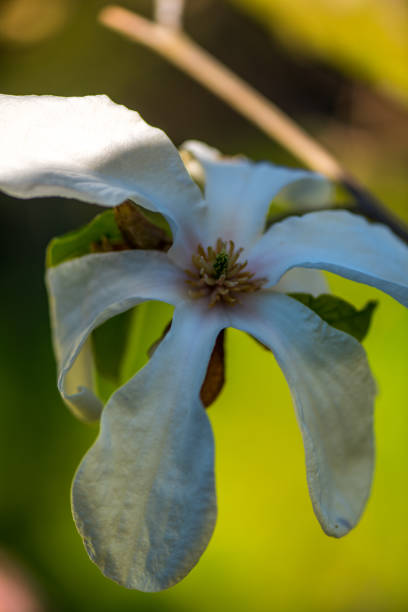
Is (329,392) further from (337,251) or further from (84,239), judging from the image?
(84,239)

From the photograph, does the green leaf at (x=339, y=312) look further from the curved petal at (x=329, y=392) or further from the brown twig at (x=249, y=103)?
the brown twig at (x=249, y=103)

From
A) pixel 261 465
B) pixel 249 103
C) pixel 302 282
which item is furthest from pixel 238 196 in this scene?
pixel 261 465

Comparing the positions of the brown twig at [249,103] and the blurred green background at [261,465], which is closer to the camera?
the brown twig at [249,103]

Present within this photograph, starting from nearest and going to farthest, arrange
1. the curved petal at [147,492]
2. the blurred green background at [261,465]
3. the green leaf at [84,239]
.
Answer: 1. the curved petal at [147,492]
2. the green leaf at [84,239]
3. the blurred green background at [261,465]

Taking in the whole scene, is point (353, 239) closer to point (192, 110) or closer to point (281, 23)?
point (281, 23)

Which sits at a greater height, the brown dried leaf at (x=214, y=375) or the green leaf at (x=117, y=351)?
the brown dried leaf at (x=214, y=375)

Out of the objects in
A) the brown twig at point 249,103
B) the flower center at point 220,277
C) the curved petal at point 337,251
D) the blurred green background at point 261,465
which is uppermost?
the brown twig at point 249,103

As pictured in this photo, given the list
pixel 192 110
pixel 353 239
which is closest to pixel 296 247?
pixel 353 239

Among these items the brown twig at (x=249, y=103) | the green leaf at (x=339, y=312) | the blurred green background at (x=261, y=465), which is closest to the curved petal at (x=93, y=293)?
the green leaf at (x=339, y=312)
